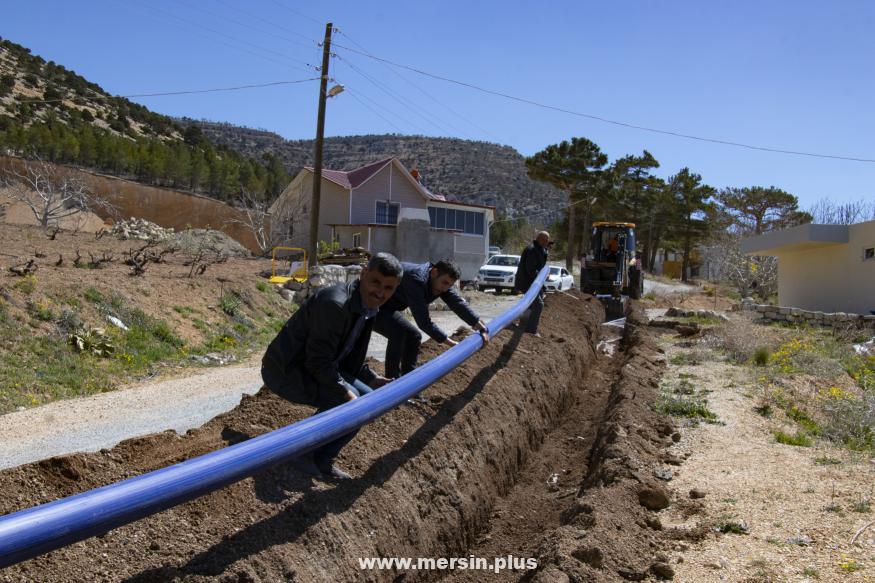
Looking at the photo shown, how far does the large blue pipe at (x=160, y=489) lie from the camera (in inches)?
84.7

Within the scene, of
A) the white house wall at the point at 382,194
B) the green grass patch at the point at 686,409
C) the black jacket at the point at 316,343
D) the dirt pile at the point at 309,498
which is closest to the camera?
the dirt pile at the point at 309,498

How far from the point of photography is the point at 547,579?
3.59 m

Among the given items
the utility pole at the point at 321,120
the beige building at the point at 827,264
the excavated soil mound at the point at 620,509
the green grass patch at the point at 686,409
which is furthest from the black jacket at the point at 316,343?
the beige building at the point at 827,264

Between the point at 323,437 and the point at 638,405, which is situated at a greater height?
the point at 323,437

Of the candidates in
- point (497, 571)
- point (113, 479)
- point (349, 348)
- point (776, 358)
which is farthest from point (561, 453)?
point (776, 358)

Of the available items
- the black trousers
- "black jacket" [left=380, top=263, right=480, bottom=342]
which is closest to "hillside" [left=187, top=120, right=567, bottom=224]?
the black trousers

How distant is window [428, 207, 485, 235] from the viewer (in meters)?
39.0

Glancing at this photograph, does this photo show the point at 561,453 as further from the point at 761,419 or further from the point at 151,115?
the point at 151,115

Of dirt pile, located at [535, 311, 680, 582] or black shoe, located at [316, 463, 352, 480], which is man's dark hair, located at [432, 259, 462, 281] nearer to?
dirt pile, located at [535, 311, 680, 582]

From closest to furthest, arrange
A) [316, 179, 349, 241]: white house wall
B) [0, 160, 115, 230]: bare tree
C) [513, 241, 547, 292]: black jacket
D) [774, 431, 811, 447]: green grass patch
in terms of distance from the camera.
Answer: [774, 431, 811, 447]: green grass patch
[513, 241, 547, 292]: black jacket
[0, 160, 115, 230]: bare tree
[316, 179, 349, 241]: white house wall

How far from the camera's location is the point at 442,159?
10381 centimetres

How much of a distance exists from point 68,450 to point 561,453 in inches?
183

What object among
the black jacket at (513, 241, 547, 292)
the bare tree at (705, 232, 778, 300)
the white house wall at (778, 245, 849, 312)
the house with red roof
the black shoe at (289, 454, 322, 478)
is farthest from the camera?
the bare tree at (705, 232, 778, 300)

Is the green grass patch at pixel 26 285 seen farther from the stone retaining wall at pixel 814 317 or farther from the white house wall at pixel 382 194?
the white house wall at pixel 382 194
